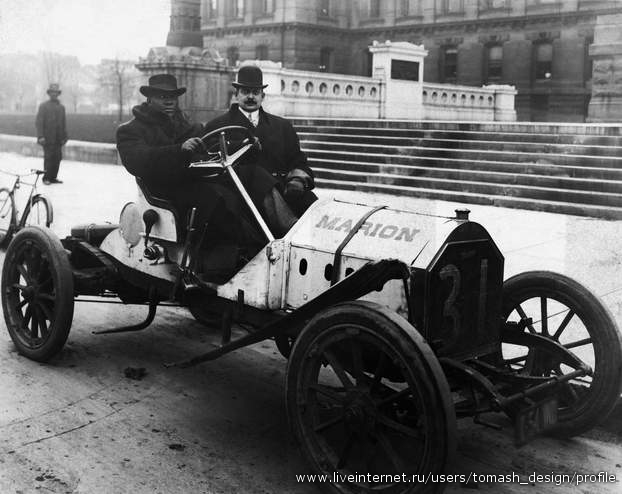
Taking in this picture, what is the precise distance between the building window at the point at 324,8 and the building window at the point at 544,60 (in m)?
12.6

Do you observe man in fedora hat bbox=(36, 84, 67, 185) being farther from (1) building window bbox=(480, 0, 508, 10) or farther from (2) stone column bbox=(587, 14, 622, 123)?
(1) building window bbox=(480, 0, 508, 10)

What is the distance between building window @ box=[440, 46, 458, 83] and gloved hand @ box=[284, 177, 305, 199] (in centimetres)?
3637

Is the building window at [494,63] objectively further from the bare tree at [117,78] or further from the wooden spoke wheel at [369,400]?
the wooden spoke wheel at [369,400]

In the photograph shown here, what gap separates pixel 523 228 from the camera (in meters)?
10.6

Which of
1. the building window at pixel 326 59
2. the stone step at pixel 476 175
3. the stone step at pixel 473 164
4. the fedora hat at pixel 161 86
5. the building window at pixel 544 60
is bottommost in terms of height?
the stone step at pixel 476 175

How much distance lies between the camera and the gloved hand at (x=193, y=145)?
16.1 feet

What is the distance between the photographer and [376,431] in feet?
11.5

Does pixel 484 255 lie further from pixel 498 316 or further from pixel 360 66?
pixel 360 66

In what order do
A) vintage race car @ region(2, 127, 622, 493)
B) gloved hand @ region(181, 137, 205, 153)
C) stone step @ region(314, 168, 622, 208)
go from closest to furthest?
vintage race car @ region(2, 127, 622, 493), gloved hand @ region(181, 137, 205, 153), stone step @ region(314, 168, 622, 208)

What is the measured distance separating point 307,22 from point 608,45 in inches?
870

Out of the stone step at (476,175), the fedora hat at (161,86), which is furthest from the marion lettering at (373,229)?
the stone step at (476,175)

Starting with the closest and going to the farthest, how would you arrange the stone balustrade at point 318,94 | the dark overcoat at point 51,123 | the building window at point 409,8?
the dark overcoat at point 51,123
the stone balustrade at point 318,94
the building window at point 409,8

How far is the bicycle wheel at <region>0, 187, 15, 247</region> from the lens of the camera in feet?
30.7

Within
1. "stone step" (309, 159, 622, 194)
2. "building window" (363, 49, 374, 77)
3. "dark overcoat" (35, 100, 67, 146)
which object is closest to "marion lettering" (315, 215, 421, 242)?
"stone step" (309, 159, 622, 194)
